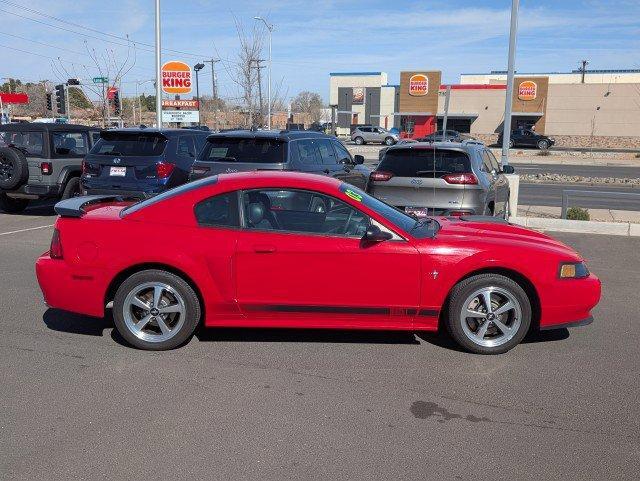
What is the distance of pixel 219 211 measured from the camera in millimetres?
5305

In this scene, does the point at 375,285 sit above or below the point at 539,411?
above

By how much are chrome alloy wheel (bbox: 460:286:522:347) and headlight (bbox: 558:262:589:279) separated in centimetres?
46

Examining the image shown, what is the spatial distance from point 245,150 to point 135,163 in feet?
7.83

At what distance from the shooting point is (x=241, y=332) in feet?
18.9

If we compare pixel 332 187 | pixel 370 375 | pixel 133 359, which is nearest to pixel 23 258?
pixel 133 359

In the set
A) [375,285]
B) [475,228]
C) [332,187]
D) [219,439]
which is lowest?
[219,439]

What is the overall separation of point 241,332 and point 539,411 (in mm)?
2703

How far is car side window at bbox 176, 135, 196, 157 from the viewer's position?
1107 cm

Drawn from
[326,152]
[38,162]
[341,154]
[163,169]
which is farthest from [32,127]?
[341,154]

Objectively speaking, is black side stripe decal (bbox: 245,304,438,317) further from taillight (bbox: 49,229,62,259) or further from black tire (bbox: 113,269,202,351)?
taillight (bbox: 49,229,62,259)

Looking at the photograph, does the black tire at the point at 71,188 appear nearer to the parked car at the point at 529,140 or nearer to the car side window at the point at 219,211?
the car side window at the point at 219,211

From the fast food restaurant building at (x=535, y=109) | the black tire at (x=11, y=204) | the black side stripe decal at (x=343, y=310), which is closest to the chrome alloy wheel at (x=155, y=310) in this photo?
the black side stripe decal at (x=343, y=310)

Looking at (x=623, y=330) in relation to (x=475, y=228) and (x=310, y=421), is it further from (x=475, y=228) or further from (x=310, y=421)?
(x=310, y=421)

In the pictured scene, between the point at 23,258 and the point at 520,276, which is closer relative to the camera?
the point at 520,276
